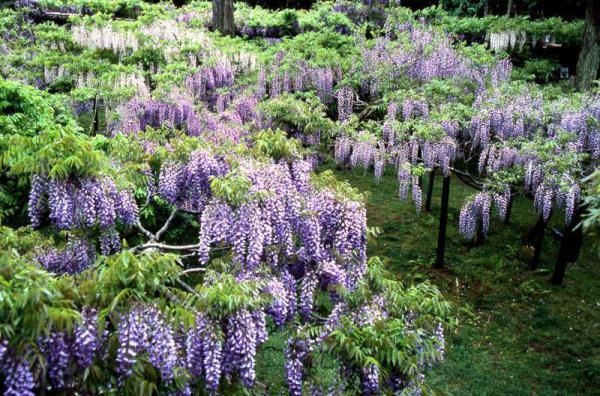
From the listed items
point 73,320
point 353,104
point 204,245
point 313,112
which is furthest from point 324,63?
point 73,320

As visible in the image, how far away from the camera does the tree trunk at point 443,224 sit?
10781 mm

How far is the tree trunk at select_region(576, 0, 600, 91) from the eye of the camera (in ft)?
45.2

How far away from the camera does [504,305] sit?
10500mm

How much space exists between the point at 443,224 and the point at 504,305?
172 cm

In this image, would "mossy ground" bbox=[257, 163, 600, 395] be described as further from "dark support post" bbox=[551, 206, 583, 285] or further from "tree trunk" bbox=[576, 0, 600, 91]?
"tree trunk" bbox=[576, 0, 600, 91]

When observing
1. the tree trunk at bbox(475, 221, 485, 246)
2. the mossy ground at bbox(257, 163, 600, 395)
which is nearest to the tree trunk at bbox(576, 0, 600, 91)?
the mossy ground at bbox(257, 163, 600, 395)

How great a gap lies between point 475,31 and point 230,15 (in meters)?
7.18

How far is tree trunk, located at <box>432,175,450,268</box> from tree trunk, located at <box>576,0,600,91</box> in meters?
5.43

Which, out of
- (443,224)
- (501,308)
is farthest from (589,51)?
(501,308)

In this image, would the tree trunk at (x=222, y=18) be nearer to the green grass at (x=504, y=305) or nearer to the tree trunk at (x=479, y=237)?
the green grass at (x=504, y=305)

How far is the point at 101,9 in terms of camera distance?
18859 millimetres

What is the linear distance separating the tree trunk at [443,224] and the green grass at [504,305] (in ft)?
0.77

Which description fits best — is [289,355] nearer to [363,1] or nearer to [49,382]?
[49,382]

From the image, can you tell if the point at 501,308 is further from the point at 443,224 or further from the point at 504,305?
the point at 443,224
